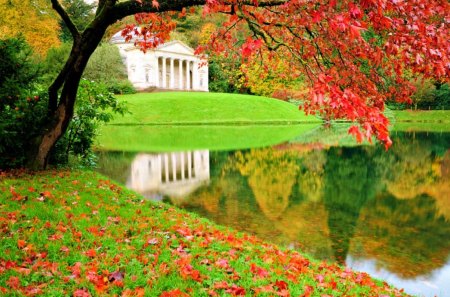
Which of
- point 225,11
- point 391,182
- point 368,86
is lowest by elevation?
point 391,182

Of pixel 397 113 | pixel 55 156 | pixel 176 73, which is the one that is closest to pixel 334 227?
pixel 55 156

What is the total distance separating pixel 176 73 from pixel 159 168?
2259 inches

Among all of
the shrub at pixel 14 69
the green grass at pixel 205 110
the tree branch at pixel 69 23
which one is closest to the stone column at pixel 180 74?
the green grass at pixel 205 110

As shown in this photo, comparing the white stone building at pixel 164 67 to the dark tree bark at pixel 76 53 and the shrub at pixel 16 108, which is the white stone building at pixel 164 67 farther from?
the dark tree bark at pixel 76 53

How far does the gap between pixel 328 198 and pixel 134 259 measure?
8233 millimetres

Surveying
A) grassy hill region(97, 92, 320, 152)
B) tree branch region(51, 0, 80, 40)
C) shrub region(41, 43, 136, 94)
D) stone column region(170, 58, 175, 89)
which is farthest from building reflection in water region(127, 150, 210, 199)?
stone column region(170, 58, 175, 89)

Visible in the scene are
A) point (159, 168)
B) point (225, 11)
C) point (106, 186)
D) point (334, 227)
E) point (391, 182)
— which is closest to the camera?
point (225, 11)

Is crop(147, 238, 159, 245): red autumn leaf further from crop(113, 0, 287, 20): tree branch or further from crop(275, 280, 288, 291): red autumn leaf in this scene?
crop(113, 0, 287, 20): tree branch

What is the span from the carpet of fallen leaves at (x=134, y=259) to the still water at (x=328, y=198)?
156cm

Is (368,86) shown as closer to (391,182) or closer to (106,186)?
(106,186)

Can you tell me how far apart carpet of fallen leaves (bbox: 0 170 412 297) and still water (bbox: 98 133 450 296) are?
156 cm

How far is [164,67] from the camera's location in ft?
224

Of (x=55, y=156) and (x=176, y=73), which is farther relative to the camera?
(x=176, y=73)

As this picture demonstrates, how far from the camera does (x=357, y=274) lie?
6.34 m
